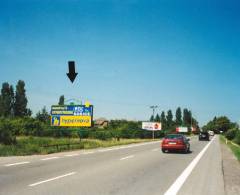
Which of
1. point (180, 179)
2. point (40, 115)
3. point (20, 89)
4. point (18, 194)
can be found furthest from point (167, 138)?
point (40, 115)

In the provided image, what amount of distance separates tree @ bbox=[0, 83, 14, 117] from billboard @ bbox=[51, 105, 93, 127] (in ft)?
190

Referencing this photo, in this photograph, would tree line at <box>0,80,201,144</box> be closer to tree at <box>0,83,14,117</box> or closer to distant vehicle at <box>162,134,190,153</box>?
tree at <box>0,83,14,117</box>

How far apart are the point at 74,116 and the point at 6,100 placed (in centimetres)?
6007

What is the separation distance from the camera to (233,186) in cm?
917

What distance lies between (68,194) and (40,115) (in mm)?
101842

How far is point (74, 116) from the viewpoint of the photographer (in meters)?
36.0

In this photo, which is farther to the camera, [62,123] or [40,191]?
[62,123]

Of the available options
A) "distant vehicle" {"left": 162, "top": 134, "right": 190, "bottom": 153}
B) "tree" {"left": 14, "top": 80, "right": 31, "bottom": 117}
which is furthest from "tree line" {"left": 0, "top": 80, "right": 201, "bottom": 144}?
"distant vehicle" {"left": 162, "top": 134, "right": 190, "bottom": 153}

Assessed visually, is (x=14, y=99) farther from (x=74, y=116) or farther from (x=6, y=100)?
(x=74, y=116)

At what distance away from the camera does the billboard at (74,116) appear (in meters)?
35.9

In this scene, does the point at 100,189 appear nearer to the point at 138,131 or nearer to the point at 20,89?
the point at 138,131

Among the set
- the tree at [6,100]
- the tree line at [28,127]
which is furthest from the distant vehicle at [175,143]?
the tree at [6,100]

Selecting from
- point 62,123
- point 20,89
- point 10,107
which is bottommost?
point 62,123

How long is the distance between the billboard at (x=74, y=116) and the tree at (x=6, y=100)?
5793 centimetres
